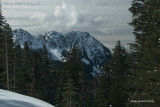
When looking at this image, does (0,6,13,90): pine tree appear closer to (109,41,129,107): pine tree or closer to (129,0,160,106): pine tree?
(109,41,129,107): pine tree

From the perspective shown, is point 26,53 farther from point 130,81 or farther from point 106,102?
point 130,81

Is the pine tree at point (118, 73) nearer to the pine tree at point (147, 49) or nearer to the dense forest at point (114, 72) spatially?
the dense forest at point (114, 72)

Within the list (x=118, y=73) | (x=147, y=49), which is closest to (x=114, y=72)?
(x=118, y=73)

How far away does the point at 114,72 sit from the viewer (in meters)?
34.9

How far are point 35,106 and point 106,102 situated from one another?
102ft

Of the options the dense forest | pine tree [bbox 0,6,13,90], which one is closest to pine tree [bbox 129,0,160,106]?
the dense forest

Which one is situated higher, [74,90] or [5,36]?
[5,36]

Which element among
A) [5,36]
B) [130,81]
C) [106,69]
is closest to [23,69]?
[5,36]

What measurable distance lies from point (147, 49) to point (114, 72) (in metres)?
14.9

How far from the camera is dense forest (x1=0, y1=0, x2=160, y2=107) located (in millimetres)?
20297

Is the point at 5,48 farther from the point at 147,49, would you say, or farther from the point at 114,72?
the point at 147,49

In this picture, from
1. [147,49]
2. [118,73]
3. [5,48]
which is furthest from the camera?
[5,48]

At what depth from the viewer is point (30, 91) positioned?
41.5 metres

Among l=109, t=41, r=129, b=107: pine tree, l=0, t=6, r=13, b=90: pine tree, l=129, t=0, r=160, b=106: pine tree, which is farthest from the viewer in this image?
l=0, t=6, r=13, b=90: pine tree
